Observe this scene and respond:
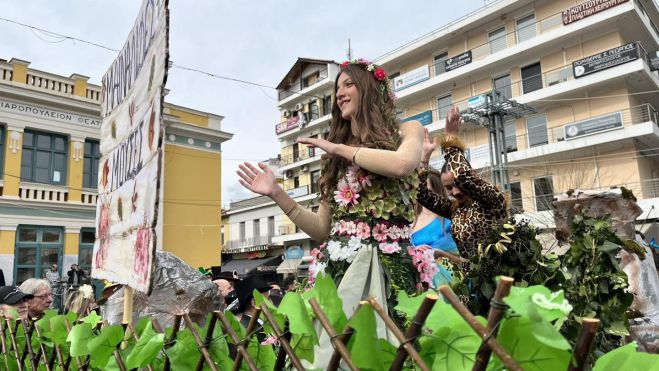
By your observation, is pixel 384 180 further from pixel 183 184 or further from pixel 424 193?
pixel 183 184

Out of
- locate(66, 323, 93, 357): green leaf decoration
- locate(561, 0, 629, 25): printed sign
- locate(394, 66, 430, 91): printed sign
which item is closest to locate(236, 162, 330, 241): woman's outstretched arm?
locate(66, 323, 93, 357): green leaf decoration

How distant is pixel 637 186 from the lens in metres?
17.2

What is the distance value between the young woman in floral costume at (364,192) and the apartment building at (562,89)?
16.0 m

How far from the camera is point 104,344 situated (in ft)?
5.28

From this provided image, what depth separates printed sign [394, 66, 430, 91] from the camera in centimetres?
2367

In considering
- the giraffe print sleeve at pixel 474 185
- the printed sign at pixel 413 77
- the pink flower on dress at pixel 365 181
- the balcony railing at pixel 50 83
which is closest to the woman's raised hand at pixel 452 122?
the giraffe print sleeve at pixel 474 185

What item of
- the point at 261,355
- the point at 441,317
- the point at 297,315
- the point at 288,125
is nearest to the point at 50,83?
the point at 261,355

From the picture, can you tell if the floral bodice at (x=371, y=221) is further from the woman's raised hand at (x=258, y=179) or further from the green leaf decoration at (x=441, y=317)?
the green leaf decoration at (x=441, y=317)

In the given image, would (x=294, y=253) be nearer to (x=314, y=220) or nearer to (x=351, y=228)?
(x=314, y=220)

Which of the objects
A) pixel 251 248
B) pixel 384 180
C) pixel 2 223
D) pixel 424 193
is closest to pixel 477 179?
pixel 424 193

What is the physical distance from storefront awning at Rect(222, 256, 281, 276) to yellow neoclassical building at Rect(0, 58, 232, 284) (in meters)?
12.4

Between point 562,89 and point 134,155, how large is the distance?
19.9m

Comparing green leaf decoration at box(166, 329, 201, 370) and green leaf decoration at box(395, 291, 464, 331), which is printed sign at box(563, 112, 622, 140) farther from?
green leaf decoration at box(395, 291, 464, 331)

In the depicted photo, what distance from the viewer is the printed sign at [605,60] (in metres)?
17.1
